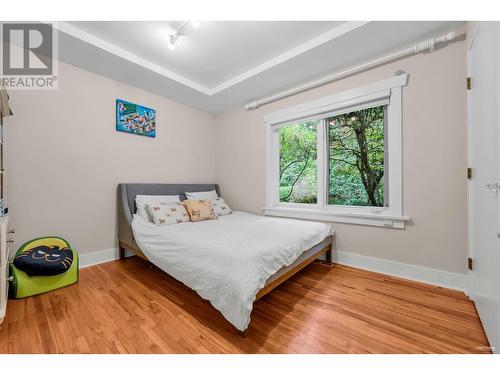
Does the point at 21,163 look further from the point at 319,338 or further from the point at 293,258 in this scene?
the point at 319,338

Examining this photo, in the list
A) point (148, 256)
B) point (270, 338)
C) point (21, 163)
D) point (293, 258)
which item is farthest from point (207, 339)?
point (21, 163)

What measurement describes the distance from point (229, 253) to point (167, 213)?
1.43 meters

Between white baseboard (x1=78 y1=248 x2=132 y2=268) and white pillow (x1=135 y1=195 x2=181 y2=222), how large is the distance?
66cm

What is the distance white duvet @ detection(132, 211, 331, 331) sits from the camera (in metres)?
1.34

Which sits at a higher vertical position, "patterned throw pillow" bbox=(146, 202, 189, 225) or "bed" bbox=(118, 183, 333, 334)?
"patterned throw pillow" bbox=(146, 202, 189, 225)

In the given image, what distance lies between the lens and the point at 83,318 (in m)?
1.54

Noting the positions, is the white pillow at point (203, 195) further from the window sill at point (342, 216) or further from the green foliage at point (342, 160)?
the green foliage at point (342, 160)

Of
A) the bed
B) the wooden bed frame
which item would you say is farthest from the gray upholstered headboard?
the wooden bed frame

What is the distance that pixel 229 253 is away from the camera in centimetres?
152

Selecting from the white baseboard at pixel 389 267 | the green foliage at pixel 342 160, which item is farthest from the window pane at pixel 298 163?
the white baseboard at pixel 389 267

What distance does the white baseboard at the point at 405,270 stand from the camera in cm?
195

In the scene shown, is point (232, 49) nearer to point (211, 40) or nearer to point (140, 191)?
point (211, 40)

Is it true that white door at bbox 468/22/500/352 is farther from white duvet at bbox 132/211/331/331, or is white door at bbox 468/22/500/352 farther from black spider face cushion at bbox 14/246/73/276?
black spider face cushion at bbox 14/246/73/276
